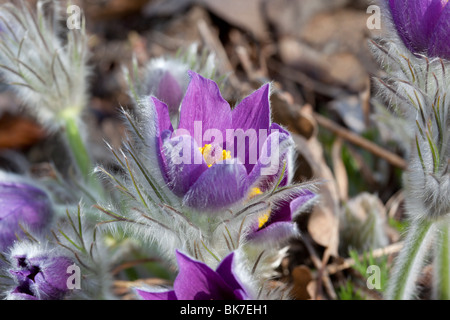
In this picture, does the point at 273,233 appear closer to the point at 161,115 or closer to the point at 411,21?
the point at 161,115

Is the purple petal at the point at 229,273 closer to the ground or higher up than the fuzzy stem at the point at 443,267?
higher up

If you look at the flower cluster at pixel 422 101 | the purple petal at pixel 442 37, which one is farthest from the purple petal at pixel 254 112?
the purple petal at pixel 442 37

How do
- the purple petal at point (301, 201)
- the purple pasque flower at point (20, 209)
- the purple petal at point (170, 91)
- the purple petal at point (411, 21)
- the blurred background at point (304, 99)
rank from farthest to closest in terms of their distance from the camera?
the blurred background at point (304, 99)
the purple petal at point (170, 91)
the purple pasque flower at point (20, 209)
the purple petal at point (301, 201)
the purple petal at point (411, 21)

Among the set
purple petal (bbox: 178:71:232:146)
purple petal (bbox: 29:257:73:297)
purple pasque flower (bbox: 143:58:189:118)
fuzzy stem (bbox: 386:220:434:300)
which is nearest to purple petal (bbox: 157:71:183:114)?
purple pasque flower (bbox: 143:58:189:118)

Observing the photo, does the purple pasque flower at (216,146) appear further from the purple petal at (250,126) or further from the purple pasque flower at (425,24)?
the purple pasque flower at (425,24)

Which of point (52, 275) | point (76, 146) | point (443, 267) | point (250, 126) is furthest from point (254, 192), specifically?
→ point (76, 146)

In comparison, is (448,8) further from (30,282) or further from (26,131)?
(26,131)
